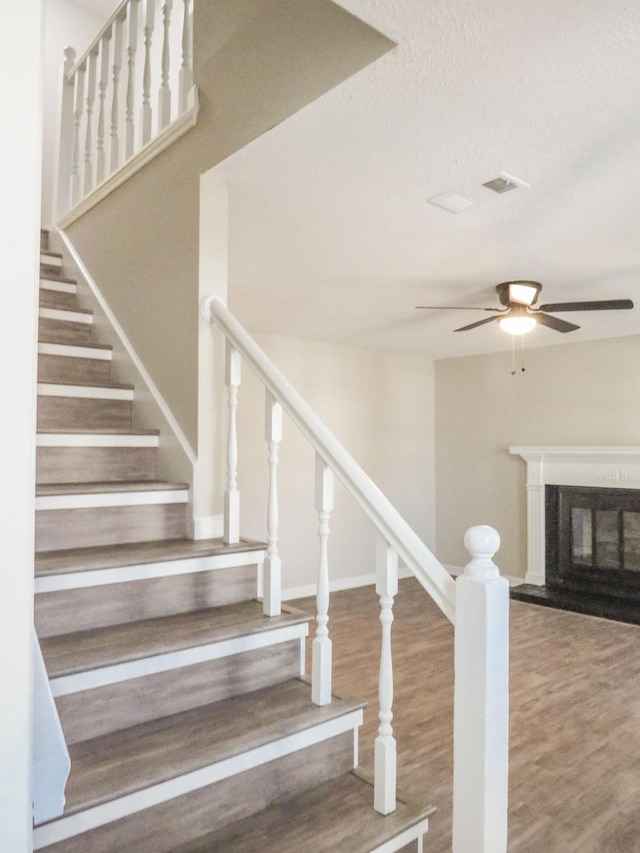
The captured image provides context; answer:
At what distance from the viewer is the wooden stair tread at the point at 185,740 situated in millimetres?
1392

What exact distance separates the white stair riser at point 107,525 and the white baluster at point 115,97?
1801 millimetres

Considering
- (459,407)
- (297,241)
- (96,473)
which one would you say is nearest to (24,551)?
(96,473)

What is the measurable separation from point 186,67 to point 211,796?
2645mm

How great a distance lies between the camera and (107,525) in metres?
2.22

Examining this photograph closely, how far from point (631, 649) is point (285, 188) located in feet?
12.8

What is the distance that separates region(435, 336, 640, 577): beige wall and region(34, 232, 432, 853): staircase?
172 inches

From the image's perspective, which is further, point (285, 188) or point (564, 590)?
point (564, 590)

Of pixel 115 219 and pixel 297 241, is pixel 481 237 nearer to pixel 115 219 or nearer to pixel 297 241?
pixel 297 241

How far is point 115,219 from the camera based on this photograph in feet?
9.98

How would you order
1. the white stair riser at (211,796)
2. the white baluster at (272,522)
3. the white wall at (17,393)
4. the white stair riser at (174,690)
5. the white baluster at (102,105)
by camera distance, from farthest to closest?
1. the white baluster at (102,105)
2. the white baluster at (272,522)
3. the white stair riser at (174,690)
4. the white stair riser at (211,796)
5. the white wall at (17,393)

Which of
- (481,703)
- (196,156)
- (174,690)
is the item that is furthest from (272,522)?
(196,156)

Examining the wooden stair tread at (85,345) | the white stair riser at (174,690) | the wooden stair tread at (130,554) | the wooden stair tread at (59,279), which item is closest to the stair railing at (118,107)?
the wooden stair tread at (59,279)

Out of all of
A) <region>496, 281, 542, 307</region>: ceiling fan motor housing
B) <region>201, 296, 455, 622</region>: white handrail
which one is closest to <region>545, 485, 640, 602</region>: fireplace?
<region>496, 281, 542, 307</region>: ceiling fan motor housing

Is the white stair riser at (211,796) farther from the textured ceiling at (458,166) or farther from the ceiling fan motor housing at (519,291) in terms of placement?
the ceiling fan motor housing at (519,291)
